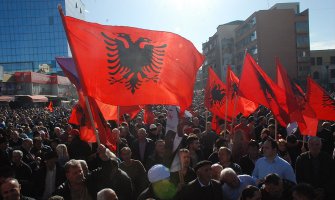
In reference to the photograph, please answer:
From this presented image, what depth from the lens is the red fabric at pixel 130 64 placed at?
557 centimetres

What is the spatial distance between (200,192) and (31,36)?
10858 centimetres

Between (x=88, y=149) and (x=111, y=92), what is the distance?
311cm

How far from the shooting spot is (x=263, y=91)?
830 cm

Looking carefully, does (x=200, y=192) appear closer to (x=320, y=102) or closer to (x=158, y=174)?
(x=158, y=174)

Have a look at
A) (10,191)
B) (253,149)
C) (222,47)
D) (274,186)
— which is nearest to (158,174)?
(274,186)

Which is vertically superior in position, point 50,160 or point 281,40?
point 281,40

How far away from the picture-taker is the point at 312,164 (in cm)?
588

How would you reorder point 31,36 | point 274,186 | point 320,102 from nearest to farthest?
point 274,186, point 320,102, point 31,36

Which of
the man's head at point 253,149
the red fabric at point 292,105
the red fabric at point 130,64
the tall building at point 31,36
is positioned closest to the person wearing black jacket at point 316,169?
the man's head at point 253,149

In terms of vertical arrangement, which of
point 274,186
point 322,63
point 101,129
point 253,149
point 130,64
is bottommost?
point 274,186

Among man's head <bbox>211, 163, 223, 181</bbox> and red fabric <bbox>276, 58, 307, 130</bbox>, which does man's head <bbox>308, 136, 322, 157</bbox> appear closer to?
man's head <bbox>211, 163, 223, 181</bbox>

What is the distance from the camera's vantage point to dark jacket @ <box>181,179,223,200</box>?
15.3ft

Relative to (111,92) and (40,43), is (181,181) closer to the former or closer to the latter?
(111,92)

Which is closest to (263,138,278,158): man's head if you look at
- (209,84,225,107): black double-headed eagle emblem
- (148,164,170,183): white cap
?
(148,164,170,183): white cap
